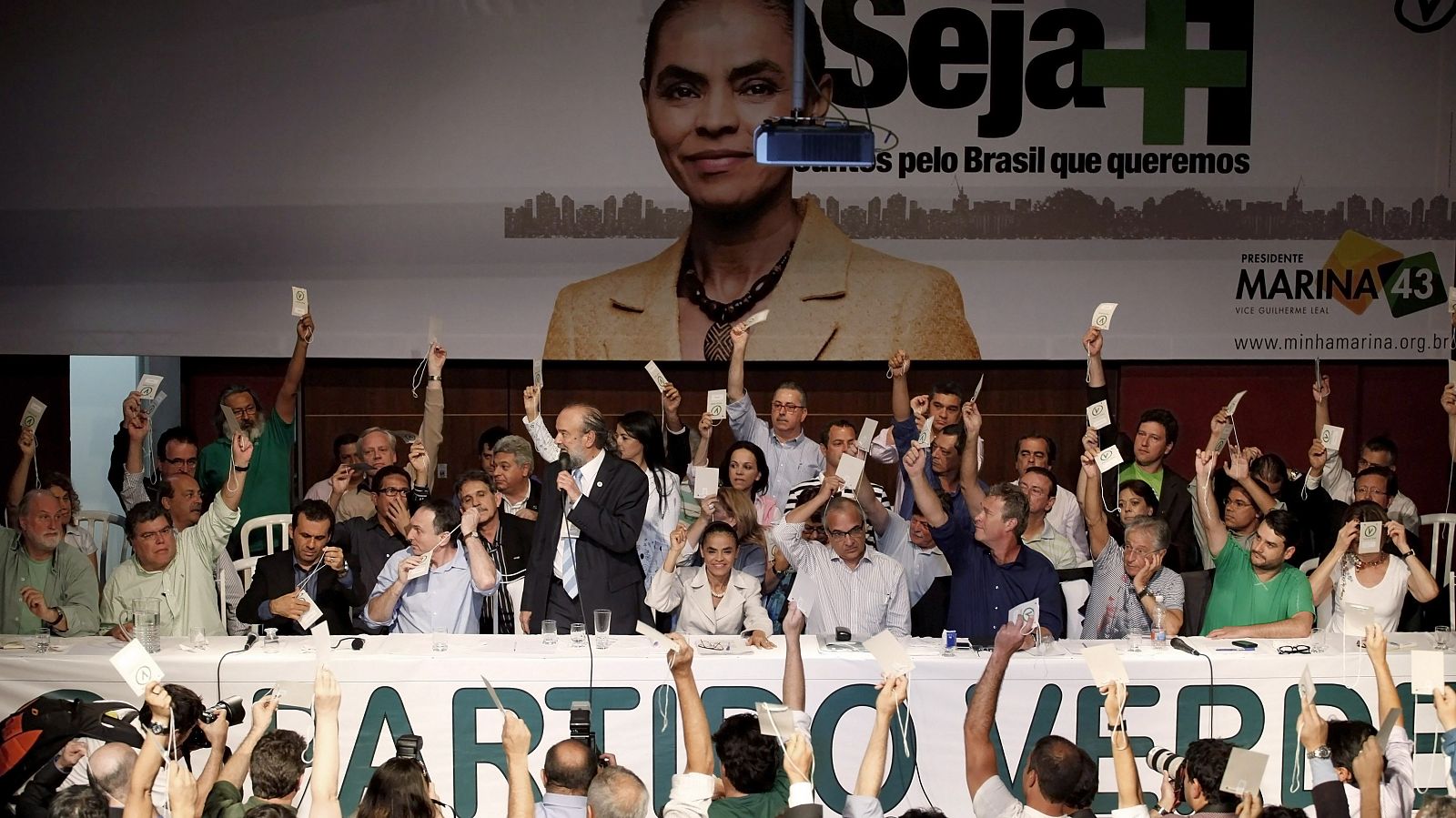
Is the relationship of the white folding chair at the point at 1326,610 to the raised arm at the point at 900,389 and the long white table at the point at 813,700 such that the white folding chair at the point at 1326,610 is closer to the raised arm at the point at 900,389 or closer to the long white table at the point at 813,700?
the long white table at the point at 813,700

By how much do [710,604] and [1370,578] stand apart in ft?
7.95

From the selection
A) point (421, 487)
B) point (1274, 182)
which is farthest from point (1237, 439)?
point (421, 487)

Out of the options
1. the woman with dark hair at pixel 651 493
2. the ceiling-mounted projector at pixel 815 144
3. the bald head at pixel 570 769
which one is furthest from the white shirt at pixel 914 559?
the bald head at pixel 570 769

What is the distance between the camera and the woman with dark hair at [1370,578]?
17.2 ft

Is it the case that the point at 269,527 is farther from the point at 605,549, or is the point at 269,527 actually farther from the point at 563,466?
the point at 605,549

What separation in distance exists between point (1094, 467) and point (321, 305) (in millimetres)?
4347

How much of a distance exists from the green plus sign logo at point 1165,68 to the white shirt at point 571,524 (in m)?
4.12

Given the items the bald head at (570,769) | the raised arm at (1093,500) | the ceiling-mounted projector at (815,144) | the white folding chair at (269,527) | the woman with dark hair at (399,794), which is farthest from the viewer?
the white folding chair at (269,527)

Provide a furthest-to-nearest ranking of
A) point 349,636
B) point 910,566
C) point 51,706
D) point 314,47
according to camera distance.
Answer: point 314,47 < point 910,566 < point 349,636 < point 51,706

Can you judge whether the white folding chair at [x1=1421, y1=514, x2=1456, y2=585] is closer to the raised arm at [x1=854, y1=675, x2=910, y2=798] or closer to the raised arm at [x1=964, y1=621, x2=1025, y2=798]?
the raised arm at [x1=964, y1=621, x2=1025, y2=798]

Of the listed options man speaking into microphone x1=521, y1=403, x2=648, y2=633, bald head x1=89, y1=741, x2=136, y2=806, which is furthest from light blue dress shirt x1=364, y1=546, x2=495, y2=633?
bald head x1=89, y1=741, x2=136, y2=806

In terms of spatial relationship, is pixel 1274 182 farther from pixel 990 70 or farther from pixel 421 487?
pixel 421 487

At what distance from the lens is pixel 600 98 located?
802cm

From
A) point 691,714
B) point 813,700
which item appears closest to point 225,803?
point 691,714
